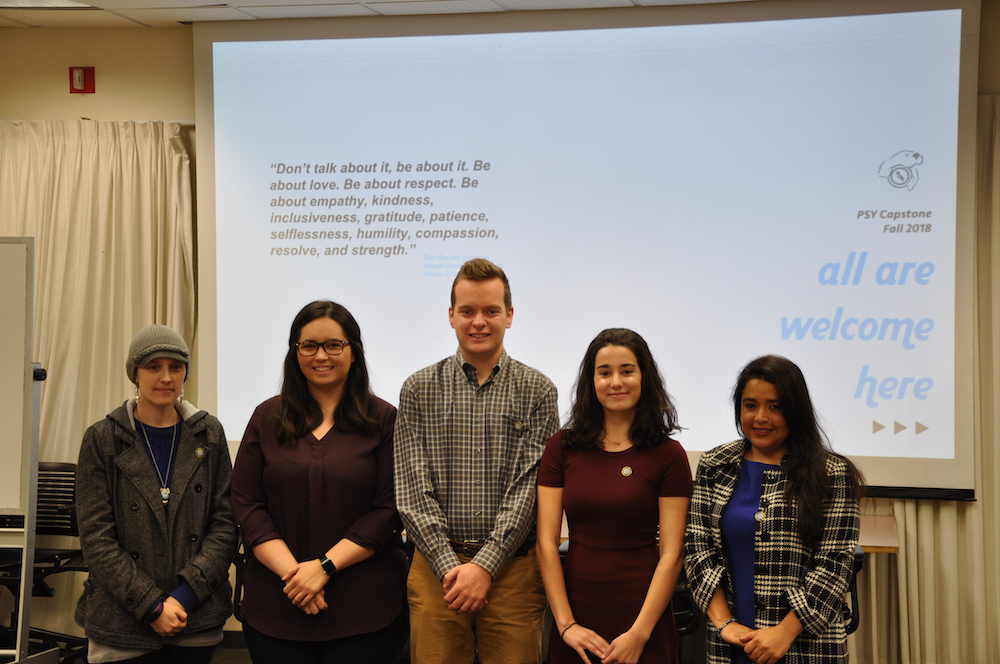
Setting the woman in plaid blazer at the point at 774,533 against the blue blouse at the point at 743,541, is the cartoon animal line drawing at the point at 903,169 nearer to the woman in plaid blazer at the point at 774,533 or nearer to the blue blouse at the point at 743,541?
the woman in plaid blazer at the point at 774,533

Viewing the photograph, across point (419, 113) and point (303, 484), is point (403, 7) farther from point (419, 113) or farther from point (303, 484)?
point (303, 484)

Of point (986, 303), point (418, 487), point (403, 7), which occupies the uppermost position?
point (403, 7)

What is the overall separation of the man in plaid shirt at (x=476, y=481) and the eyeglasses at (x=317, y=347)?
0.21 metres

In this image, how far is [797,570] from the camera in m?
1.86

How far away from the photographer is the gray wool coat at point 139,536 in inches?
82.0

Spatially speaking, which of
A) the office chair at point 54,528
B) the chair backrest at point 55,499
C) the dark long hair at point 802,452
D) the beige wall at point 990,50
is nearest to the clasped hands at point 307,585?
the dark long hair at point 802,452

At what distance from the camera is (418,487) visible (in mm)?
2045

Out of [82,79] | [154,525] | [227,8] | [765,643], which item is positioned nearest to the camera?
[765,643]

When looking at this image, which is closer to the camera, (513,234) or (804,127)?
A: (804,127)

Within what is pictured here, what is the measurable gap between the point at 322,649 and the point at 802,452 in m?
1.32

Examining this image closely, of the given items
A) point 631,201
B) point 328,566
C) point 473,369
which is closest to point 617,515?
point 473,369

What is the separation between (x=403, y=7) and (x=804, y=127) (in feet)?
6.29

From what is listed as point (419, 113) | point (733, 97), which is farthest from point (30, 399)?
point (733, 97)

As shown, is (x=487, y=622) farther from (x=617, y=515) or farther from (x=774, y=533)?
(x=774, y=533)
